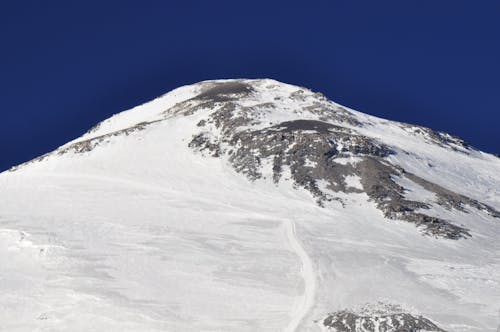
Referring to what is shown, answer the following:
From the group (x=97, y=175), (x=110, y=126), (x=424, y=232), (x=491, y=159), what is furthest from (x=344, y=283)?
(x=110, y=126)

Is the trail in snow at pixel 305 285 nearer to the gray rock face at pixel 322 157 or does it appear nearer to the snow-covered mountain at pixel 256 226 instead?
the snow-covered mountain at pixel 256 226

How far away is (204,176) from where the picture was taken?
276 ft

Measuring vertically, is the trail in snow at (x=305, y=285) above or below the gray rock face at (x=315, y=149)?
below

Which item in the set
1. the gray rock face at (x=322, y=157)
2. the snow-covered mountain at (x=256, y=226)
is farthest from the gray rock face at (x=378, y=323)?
the gray rock face at (x=322, y=157)

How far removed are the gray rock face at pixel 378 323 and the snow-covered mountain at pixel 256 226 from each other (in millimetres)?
130

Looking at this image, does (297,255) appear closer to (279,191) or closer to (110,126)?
(279,191)

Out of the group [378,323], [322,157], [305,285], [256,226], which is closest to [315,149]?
[322,157]

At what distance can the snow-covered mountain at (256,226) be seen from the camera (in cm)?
4409

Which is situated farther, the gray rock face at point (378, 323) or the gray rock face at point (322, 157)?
the gray rock face at point (322, 157)

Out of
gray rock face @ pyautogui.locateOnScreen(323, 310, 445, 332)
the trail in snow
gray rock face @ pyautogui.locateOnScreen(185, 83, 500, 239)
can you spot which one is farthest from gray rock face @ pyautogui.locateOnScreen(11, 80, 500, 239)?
gray rock face @ pyautogui.locateOnScreen(323, 310, 445, 332)

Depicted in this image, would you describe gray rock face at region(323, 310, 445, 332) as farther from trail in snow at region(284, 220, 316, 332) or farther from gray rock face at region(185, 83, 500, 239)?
gray rock face at region(185, 83, 500, 239)

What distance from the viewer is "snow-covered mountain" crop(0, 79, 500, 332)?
145 feet

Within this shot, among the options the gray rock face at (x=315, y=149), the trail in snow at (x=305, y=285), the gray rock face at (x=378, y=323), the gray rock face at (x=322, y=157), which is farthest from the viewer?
the gray rock face at (x=315, y=149)

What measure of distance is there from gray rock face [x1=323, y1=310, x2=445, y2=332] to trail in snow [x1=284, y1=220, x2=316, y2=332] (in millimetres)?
1807
